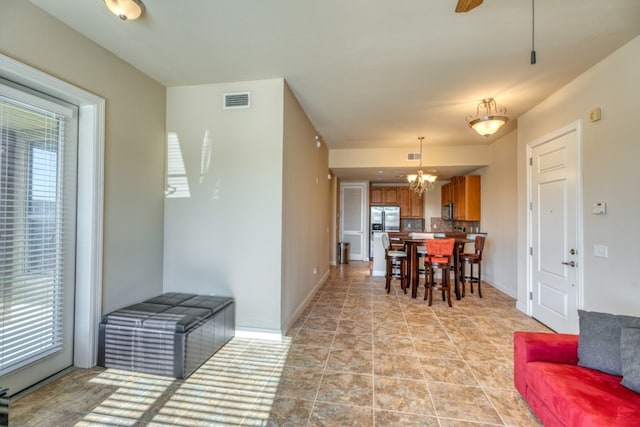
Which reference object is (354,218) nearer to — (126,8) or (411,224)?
(411,224)

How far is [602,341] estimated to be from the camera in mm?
1805

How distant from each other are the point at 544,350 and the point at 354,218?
6.84 metres


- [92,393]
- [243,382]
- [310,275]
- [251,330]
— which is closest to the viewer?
[92,393]

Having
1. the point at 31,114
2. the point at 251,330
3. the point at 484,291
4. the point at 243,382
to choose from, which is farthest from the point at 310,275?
the point at 31,114

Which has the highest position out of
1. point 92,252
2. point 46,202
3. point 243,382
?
point 46,202

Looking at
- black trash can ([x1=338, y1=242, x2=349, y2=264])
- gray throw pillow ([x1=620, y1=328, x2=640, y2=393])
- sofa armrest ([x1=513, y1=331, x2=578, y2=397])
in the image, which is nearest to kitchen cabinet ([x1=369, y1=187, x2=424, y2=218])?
black trash can ([x1=338, y1=242, x2=349, y2=264])

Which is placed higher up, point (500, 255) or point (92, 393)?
point (500, 255)

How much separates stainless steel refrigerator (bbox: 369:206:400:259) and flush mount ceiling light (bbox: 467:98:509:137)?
15.6ft

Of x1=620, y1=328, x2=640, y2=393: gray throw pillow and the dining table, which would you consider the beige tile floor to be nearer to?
x1=620, y1=328, x2=640, y2=393: gray throw pillow

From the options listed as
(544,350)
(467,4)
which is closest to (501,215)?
(544,350)

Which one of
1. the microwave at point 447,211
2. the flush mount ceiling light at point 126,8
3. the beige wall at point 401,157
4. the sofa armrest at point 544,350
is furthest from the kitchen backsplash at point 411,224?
the flush mount ceiling light at point 126,8

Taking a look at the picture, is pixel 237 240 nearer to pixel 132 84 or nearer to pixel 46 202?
pixel 46 202

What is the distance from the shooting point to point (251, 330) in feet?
10.4

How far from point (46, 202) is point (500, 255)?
255 inches
